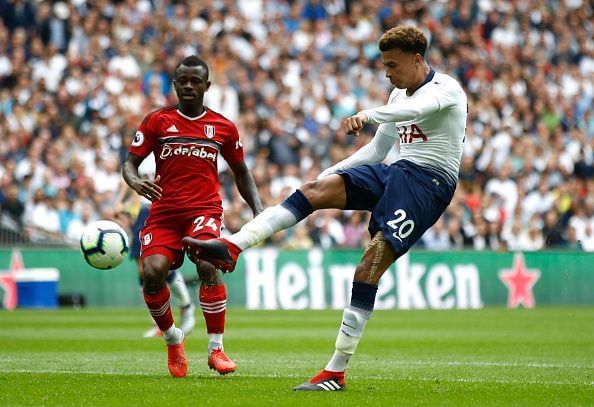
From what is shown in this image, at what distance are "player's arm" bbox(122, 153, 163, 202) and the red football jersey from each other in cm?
8

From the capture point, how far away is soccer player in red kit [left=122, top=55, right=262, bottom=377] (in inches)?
365

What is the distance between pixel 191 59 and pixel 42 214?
13238mm

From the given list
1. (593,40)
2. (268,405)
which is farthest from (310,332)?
(593,40)

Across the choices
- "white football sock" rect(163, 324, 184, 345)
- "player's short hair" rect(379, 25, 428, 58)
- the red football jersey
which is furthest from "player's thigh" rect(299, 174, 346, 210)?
"white football sock" rect(163, 324, 184, 345)

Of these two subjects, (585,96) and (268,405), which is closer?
(268,405)

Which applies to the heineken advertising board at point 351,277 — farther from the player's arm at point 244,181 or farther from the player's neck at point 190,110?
the player's neck at point 190,110

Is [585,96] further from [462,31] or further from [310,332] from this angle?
[310,332]

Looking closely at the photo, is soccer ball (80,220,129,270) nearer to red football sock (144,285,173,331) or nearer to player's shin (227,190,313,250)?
red football sock (144,285,173,331)

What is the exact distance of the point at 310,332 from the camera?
624 inches

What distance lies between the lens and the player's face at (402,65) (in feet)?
27.4

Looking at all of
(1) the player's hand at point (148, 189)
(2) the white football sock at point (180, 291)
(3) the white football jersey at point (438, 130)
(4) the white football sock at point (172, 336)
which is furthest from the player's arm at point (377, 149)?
(2) the white football sock at point (180, 291)

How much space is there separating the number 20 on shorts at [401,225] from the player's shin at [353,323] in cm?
41

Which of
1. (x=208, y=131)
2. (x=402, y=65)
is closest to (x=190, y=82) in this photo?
(x=208, y=131)

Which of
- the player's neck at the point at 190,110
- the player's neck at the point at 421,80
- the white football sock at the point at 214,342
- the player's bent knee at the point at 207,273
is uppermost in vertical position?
the player's neck at the point at 421,80
